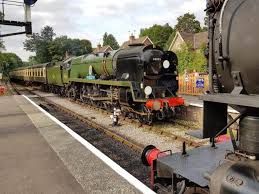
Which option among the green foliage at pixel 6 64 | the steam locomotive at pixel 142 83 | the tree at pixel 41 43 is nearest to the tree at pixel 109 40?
the tree at pixel 41 43

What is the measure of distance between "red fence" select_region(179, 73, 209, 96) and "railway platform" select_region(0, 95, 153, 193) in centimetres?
1549

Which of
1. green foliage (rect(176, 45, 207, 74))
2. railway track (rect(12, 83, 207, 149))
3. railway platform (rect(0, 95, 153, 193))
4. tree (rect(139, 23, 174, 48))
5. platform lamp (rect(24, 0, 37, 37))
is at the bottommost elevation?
railway track (rect(12, 83, 207, 149))

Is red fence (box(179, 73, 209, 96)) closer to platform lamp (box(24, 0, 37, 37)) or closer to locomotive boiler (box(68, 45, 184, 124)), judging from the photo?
locomotive boiler (box(68, 45, 184, 124))

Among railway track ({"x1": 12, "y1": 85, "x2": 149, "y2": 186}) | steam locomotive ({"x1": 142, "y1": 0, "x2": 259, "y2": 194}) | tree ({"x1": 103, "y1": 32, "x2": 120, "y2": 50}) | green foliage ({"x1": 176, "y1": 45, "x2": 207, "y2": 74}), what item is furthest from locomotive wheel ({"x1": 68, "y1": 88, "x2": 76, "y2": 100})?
tree ({"x1": 103, "y1": 32, "x2": 120, "y2": 50})

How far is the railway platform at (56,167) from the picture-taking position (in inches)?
212

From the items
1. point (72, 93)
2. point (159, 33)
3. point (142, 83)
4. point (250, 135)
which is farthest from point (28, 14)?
point (159, 33)

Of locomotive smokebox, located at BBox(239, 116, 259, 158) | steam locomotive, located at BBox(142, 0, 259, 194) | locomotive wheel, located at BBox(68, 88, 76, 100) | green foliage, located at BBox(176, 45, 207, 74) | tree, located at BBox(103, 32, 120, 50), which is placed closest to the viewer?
steam locomotive, located at BBox(142, 0, 259, 194)

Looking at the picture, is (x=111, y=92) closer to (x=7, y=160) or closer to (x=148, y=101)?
(x=148, y=101)

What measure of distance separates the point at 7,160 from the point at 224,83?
562cm

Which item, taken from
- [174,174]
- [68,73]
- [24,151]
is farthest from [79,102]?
[174,174]

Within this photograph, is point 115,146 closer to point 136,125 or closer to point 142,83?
point 136,125

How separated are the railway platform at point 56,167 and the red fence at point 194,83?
1549 cm

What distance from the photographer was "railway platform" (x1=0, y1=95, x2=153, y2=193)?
5.39 m

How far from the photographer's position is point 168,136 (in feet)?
33.3
